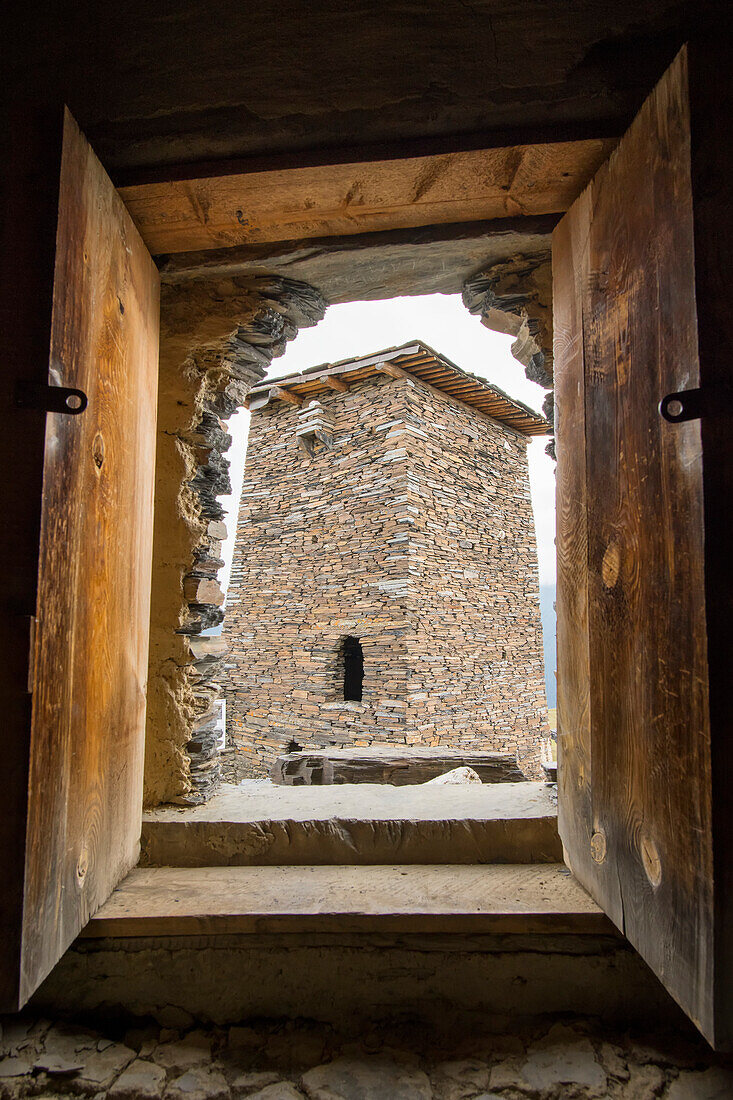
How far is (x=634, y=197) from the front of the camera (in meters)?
1.17

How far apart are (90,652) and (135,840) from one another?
0.72 m

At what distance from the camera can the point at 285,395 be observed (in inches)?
343

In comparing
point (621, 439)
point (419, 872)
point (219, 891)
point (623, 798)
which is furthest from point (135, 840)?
point (621, 439)

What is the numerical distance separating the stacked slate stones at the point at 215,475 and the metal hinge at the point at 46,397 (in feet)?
2.94

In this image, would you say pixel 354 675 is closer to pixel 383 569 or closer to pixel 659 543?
pixel 383 569

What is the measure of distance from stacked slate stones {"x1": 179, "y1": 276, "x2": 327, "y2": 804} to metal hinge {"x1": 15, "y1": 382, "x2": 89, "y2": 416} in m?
0.90

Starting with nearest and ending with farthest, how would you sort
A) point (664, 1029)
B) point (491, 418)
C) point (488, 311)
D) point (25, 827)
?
1. point (25, 827)
2. point (664, 1029)
3. point (488, 311)
4. point (491, 418)

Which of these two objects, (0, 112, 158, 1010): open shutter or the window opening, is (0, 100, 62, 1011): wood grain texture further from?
the window opening

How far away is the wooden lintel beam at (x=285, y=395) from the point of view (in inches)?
335

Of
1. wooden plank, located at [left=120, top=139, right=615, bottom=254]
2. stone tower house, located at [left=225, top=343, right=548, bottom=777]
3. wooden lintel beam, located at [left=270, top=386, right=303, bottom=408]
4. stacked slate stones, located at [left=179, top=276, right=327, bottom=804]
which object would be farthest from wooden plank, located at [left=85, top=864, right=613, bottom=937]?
wooden lintel beam, located at [left=270, top=386, right=303, bottom=408]

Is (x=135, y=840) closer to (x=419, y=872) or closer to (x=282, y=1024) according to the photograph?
(x=282, y=1024)

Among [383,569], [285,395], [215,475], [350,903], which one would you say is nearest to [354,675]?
[383,569]

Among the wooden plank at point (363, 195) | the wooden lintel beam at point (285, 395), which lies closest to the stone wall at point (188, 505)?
the wooden plank at point (363, 195)

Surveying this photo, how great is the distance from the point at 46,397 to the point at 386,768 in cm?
300
